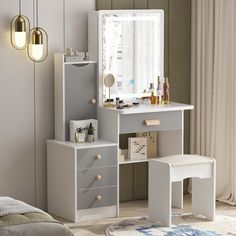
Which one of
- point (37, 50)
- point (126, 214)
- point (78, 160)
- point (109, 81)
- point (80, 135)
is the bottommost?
point (126, 214)

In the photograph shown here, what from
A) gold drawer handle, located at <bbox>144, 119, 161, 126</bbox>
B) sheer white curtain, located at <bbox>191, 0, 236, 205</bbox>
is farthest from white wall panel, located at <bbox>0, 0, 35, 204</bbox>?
sheer white curtain, located at <bbox>191, 0, 236, 205</bbox>

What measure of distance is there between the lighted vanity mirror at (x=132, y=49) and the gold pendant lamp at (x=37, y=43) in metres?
0.47

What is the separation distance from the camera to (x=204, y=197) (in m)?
5.86

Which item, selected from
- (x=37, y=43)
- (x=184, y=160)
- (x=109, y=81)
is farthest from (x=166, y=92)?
(x=37, y=43)

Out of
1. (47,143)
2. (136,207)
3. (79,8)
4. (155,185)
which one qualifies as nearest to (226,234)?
(155,185)

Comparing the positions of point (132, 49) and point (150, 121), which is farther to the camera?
point (132, 49)

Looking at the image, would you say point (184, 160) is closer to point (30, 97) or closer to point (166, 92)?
point (166, 92)

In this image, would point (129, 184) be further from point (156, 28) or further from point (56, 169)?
point (156, 28)

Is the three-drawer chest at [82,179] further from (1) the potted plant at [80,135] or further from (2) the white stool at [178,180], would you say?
(2) the white stool at [178,180]

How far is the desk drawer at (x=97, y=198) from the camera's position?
5785 mm

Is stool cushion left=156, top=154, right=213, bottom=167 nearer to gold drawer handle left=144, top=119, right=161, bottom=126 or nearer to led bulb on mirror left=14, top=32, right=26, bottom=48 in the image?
gold drawer handle left=144, top=119, right=161, bottom=126

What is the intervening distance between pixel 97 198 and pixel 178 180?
0.68 m

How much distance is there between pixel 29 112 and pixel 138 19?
3.87 feet

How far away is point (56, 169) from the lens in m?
5.92
